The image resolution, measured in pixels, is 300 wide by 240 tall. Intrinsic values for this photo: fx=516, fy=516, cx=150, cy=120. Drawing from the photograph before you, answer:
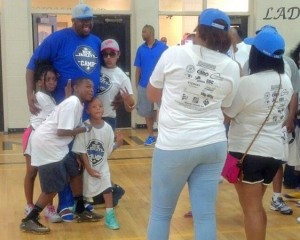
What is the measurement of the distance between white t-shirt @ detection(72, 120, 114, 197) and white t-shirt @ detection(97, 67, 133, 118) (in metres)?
0.25

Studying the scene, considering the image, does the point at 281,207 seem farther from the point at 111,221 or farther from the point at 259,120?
the point at 259,120

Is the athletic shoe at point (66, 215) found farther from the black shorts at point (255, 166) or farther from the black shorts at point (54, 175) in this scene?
the black shorts at point (255, 166)

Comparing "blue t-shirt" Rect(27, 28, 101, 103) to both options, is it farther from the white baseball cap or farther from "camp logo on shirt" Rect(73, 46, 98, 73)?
the white baseball cap

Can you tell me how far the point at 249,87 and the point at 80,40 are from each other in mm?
1794

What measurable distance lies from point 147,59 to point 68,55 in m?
4.42


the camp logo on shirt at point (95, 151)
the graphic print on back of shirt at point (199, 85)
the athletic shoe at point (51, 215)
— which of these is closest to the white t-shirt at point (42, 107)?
the camp logo on shirt at point (95, 151)

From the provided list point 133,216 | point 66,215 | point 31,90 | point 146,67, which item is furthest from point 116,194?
point 146,67

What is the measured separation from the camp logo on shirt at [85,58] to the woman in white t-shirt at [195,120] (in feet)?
5.37

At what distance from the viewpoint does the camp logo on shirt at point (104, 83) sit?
4569 mm

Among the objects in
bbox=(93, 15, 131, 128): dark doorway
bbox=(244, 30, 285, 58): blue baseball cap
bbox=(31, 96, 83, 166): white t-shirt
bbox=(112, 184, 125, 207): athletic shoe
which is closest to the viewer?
bbox=(244, 30, 285, 58): blue baseball cap

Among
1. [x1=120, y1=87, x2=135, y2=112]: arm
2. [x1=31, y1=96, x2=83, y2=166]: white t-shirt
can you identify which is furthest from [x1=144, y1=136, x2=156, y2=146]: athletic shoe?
[x1=31, y1=96, x2=83, y2=166]: white t-shirt

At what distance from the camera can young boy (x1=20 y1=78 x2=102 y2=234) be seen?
Result: 160 inches

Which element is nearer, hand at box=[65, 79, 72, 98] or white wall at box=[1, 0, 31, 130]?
hand at box=[65, 79, 72, 98]

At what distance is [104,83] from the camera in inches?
180
